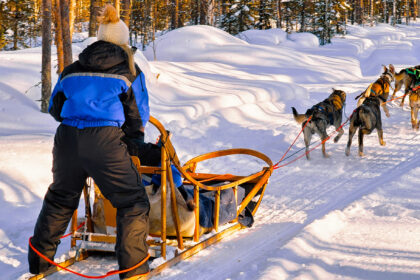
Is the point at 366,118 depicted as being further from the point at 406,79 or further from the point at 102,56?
the point at 102,56

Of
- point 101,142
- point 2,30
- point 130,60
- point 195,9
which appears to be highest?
point 195,9

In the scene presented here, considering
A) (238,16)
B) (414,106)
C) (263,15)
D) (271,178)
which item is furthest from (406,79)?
(263,15)

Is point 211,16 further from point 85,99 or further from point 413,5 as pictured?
point 413,5

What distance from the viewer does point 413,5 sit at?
59.4 meters

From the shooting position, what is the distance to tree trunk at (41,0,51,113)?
8516mm

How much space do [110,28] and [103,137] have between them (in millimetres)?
699

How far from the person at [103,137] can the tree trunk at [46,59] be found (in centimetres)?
614

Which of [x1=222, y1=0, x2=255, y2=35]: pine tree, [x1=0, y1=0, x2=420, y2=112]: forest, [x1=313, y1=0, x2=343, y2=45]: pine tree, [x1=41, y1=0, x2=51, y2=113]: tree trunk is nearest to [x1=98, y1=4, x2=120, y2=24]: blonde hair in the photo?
[x1=41, y1=0, x2=51, y2=113]: tree trunk

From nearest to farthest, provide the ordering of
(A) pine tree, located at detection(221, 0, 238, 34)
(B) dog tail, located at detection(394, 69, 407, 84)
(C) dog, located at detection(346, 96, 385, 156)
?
(C) dog, located at detection(346, 96, 385, 156) < (B) dog tail, located at detection(394, 69, 407, 84) < (A) pine tree, located at detection(221, 0, 238, 34)

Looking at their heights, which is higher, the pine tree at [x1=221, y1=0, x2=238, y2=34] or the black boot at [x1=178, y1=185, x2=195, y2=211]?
the pine tree at [x1=221, y1=0, x2=238, y2=34]

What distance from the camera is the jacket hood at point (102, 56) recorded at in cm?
259

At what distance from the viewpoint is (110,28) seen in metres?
2.70

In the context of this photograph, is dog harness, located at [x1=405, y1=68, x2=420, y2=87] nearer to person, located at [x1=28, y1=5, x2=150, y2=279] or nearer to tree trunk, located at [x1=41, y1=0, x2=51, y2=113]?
tree trunk, located at [x1=41, y1=0, x2=51, y2=113]

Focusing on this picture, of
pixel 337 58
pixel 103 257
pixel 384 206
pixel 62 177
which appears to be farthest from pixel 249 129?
pixel 337 58
